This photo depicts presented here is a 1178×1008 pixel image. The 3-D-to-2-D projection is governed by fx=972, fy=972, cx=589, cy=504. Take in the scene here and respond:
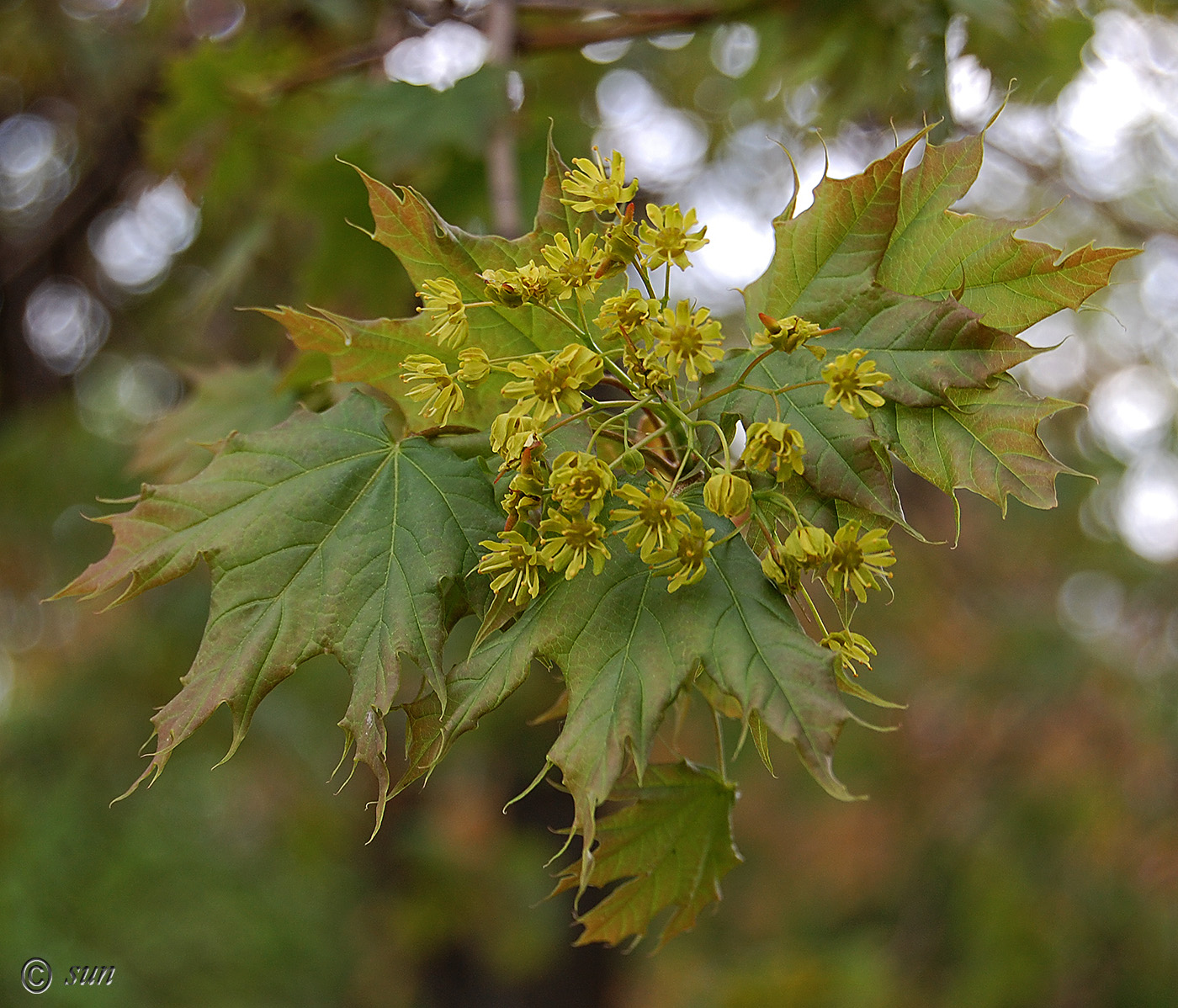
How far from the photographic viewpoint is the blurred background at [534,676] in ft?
7.21

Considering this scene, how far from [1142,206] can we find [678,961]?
220 inches

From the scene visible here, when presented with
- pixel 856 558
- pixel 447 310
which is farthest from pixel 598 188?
pixel 856 558

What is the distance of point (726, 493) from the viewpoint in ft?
2.76

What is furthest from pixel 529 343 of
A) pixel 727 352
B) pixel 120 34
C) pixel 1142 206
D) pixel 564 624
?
pixel 1142 206

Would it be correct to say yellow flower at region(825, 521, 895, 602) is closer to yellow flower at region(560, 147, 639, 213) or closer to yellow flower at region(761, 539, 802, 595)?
yellow flower at region(761, 539, 802, 595)

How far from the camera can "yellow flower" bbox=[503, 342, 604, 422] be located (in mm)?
867

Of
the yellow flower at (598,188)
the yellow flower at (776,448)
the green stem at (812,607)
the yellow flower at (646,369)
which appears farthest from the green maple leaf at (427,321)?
the green stem at (812,607)

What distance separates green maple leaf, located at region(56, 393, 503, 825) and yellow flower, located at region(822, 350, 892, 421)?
1.13 feet

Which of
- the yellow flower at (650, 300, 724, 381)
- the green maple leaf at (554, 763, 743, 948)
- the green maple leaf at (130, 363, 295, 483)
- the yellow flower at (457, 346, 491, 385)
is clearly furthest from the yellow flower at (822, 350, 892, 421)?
the green maple leaf at (130, 363, 295, 483)

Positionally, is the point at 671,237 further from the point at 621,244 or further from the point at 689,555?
the point at 689,555

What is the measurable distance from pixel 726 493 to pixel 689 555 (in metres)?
0.06

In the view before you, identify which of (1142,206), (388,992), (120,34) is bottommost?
(388,992)

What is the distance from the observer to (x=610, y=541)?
921 mm

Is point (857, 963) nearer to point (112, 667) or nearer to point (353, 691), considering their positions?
point (112, 667)
